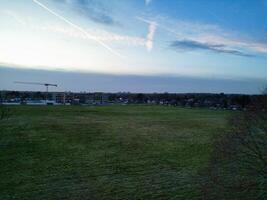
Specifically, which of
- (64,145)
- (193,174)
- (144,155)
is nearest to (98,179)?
(193,174)

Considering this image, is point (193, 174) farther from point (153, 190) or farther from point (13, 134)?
point (13, 134)

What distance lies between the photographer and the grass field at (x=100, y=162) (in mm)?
20047

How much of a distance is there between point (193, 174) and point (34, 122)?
107 feet

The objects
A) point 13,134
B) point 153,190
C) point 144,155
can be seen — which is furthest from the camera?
point 13,134

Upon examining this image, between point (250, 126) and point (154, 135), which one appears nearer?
point (250, 126)

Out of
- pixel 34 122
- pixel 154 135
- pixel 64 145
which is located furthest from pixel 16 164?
pixel 34 122

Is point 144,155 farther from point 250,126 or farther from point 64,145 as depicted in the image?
point 250,126

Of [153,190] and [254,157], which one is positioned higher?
[254,157]

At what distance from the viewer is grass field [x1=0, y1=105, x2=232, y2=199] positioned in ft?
65.8

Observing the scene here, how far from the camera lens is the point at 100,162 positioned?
1086 inches

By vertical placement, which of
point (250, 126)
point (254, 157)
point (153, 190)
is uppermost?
point (250, 126)

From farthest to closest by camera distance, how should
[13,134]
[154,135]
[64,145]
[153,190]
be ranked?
[154,135]
[13,134]
[64,145]
[153,190]

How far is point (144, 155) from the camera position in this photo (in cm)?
3092

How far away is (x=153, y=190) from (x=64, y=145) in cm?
1631
